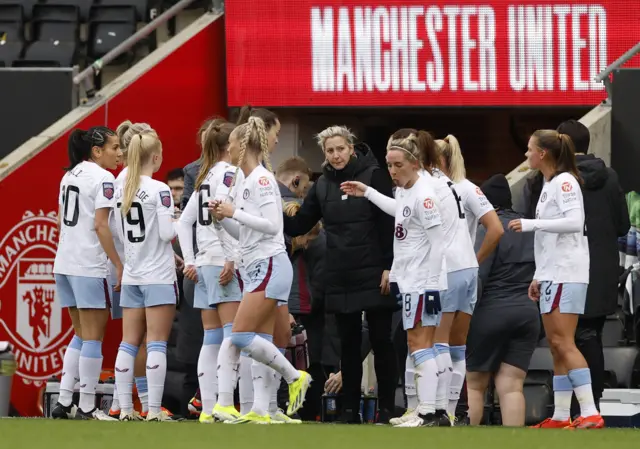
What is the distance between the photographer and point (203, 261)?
9.52m

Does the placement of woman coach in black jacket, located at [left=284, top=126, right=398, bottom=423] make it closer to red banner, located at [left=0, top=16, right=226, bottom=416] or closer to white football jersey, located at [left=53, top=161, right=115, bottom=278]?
white football jersey, located at [left=53, top=161, right=115, bottom=278]

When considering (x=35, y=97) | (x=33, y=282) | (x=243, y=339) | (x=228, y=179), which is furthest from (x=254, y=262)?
(x=35, y=97)

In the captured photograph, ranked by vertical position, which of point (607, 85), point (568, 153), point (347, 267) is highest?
point (607, 85)

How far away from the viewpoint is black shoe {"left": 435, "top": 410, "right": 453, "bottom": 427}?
8.83 metres

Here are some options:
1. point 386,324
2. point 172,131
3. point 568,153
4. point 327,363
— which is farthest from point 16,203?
point 568,153

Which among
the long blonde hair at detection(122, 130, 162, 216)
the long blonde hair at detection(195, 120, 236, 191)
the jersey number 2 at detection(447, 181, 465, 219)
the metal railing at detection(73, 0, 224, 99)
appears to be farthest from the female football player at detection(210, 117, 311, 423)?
the metal railing at detection(73, 0, 224, 99)

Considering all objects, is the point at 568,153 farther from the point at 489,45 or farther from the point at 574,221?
the point at 489,45

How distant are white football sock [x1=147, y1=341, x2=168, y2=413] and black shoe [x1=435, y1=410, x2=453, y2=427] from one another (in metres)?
1.81

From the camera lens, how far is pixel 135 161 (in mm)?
9664

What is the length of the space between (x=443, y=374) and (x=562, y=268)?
0.92 meters

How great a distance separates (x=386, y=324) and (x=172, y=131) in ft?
18.6

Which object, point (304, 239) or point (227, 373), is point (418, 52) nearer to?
point (304, 239)

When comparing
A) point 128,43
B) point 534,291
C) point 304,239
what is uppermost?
point 128,43

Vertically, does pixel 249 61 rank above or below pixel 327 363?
above
